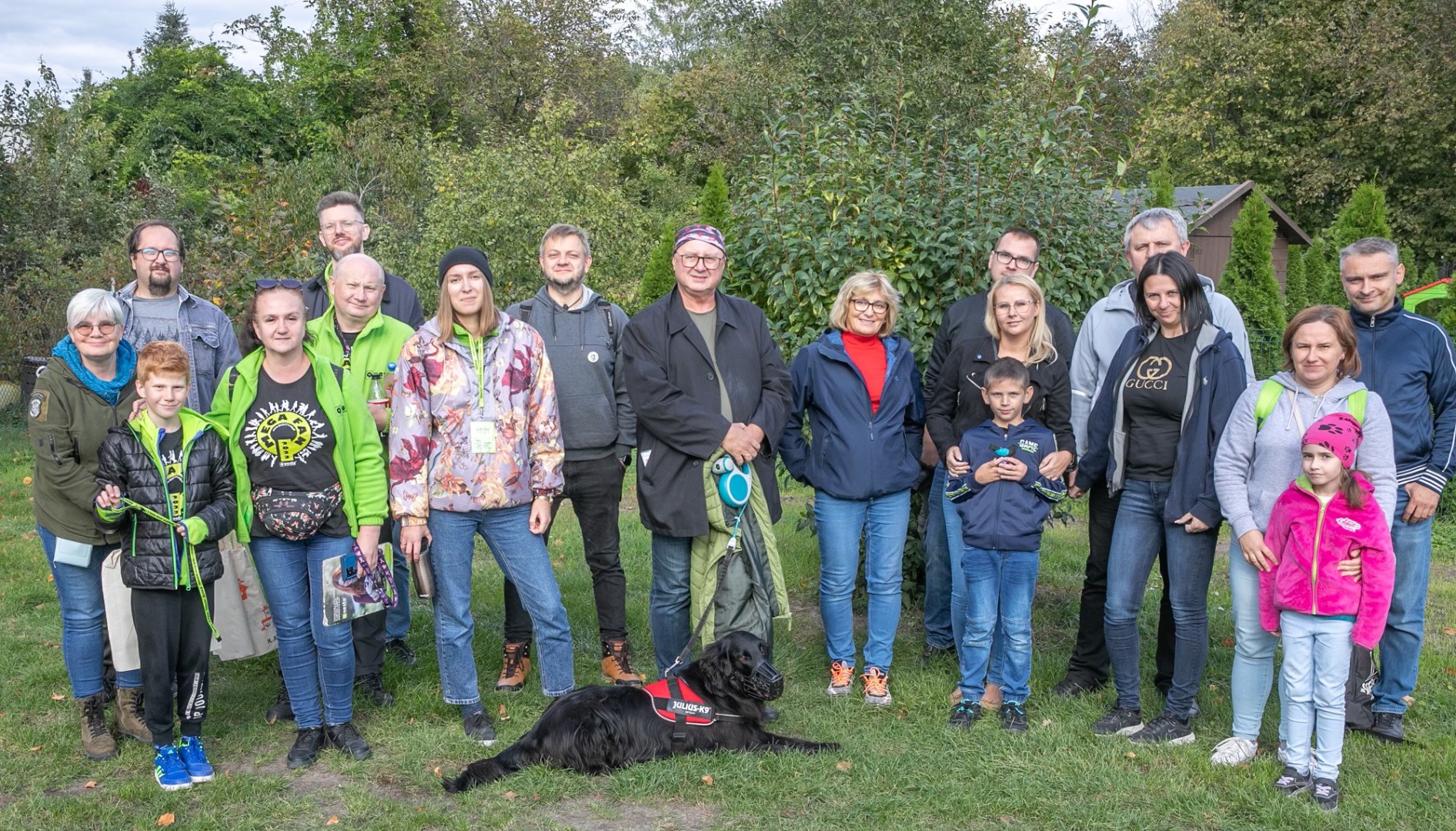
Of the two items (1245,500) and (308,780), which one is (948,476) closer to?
(1245,500)

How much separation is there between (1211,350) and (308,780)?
407 centimetres

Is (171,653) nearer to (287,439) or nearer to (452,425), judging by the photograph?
(287,439)

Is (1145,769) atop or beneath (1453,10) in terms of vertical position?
beneath

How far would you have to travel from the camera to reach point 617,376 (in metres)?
5.17

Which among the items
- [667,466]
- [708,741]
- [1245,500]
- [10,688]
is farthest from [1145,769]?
[10,688]

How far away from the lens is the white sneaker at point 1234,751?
430 cm

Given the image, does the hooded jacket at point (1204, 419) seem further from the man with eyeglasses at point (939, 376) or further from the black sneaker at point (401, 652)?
the black sneaker at point (401, 652)

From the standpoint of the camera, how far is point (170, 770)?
4.21 m

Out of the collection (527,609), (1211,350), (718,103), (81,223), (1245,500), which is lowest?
(527,609)

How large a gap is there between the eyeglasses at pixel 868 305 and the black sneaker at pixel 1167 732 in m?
2.16

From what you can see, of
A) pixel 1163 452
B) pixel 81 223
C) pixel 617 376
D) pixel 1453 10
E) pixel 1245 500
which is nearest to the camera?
pixel 1245 500

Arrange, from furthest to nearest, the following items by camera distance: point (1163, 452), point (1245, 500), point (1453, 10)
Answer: point (1453, 10), point (1163, 452), point (1245, 500)

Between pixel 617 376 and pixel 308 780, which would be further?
pixel 617 376

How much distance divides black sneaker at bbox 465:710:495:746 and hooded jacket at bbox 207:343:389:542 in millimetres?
991
